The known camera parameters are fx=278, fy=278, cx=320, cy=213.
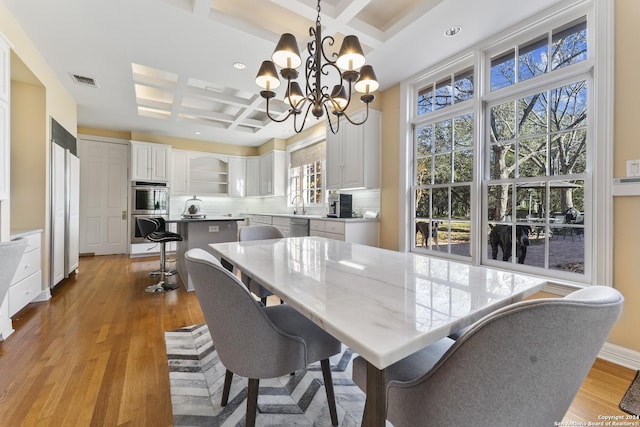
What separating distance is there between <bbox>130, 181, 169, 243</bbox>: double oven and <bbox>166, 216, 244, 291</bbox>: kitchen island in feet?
8.46

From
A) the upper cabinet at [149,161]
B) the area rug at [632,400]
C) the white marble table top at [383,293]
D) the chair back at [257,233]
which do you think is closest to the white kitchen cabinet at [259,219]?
the upper cabinet at [149,161]

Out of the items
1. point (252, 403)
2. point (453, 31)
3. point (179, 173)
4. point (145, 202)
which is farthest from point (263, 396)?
point (179, 173)

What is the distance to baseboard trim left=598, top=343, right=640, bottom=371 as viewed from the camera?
189 centimetres

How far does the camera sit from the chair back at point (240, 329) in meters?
1.03

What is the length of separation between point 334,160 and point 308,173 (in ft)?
4.98

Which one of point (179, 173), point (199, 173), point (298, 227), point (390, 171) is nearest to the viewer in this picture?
point (390, 171)

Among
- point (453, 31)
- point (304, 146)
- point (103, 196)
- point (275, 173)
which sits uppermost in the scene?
point (453, 31)

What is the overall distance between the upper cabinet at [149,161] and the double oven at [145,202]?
15cm

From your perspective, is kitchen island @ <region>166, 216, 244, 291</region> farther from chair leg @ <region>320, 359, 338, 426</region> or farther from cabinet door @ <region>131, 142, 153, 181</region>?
cabinet door @ <region>131, 142, 153, 181</region>

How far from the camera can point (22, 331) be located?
2.39 metres

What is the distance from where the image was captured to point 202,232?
3.59 meters

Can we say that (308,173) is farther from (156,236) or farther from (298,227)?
(156,236)

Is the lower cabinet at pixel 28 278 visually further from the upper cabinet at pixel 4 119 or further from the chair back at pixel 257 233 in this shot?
the chair back at pixel 257 233

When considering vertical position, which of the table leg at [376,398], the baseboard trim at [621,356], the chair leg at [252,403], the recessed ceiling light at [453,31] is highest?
the recessed ceiling light at [453,31]
